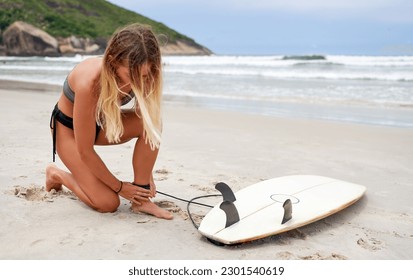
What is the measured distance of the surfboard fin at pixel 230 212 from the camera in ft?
7.66

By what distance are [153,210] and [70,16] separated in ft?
148

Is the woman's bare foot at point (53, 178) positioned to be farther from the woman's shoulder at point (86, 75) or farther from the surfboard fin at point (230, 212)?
the surfboard fin at point (230, 212)

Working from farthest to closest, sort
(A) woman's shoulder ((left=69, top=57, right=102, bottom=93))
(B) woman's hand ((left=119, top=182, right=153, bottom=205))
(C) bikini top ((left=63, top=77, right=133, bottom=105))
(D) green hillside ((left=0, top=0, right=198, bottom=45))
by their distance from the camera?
(D) green hillside ((left=0, top=0, right=198, bottom=45))
(B) woman's hand ((left=119, top=182, right=153, bottom=205))
(C) bikini top ((left=63, top=77, right=133, bottom=105))
(A) woman's shoulder ((left=69, top=57, right=102, bottom=93))

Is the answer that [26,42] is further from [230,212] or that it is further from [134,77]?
[230,212]

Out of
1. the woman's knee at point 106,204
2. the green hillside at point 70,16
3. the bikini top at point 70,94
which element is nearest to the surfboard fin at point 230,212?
the woman's knee at point 106,204

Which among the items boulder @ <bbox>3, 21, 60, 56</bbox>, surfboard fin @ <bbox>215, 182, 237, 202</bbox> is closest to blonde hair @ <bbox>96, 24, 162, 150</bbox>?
surfboard fin @ <bbox>215, 182, 237, 202</bbox>

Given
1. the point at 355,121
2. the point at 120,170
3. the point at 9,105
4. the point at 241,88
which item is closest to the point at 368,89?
the point at 241,88

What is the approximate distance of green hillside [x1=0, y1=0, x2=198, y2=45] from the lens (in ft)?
130

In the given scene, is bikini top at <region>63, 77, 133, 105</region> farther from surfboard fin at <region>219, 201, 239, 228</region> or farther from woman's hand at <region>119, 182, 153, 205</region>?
surfboard fin at <region>219, 201, 239, 228</region>

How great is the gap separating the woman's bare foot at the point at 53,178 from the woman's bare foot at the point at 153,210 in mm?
544

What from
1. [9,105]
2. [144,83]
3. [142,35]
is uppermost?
[142,35]

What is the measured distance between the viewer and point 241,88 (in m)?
11.8
